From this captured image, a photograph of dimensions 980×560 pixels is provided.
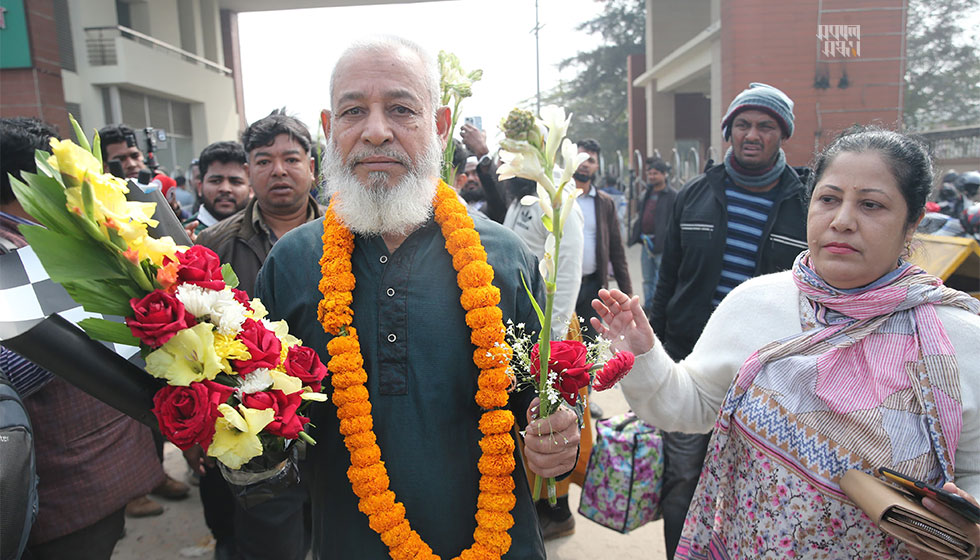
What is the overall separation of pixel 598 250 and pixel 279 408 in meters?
3.82

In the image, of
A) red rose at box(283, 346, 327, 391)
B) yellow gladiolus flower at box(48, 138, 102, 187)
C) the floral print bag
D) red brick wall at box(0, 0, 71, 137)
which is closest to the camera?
yellow gladiolus flower at box(48, 138, 102, 187)

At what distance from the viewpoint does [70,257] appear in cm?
120

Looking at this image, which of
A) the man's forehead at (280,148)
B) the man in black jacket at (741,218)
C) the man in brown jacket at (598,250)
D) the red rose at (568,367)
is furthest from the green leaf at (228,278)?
the man in brown jacket at (598,250)

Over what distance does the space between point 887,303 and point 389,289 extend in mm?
1398

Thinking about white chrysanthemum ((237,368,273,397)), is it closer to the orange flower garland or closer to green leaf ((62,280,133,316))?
green leaf ((62,280,133,316))

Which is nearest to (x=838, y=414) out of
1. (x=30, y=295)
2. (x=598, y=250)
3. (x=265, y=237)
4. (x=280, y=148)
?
(x=30, y=295)

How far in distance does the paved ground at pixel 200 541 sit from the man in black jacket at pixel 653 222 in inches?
161

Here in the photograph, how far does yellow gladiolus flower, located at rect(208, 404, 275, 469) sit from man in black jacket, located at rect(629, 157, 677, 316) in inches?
261

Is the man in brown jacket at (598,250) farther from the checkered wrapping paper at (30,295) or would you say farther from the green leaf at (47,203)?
the green leaf at (47,203)

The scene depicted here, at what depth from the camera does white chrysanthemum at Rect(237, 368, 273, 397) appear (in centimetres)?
128

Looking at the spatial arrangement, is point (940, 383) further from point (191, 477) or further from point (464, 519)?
point (191, 477)

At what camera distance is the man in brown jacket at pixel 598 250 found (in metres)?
4.77

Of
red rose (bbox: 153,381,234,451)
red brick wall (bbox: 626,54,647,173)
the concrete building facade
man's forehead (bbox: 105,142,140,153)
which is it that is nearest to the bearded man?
red rose (bbox: 153,381,234,451)

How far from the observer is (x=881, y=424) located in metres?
1.61
